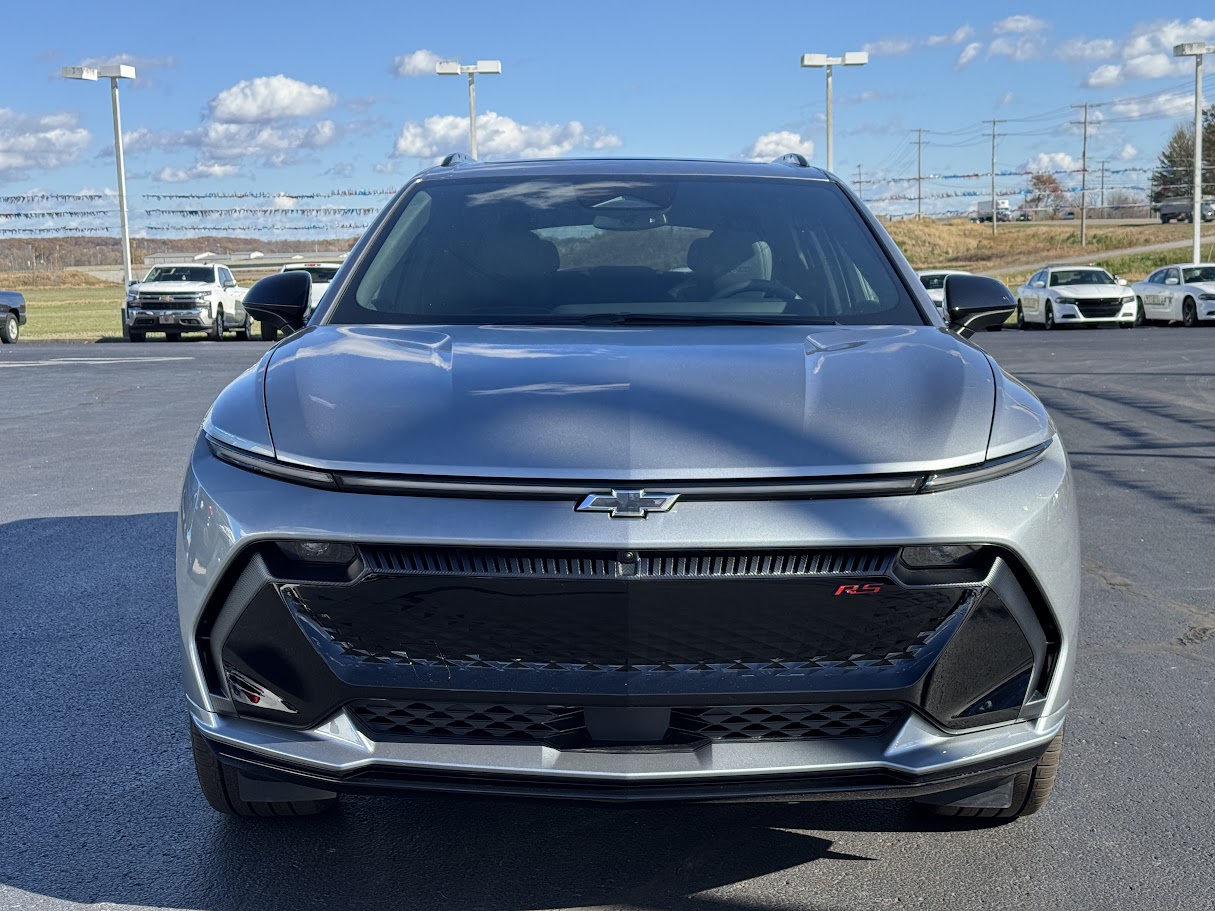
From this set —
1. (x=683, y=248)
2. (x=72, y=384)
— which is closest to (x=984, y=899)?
(x=683, y=248)

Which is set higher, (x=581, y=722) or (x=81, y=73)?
(x=81, y=73)

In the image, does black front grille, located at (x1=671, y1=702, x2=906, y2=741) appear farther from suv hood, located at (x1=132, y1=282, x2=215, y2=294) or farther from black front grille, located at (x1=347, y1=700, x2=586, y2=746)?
suv hood, located at (x1=132, y1=282, x2=215, y2=294)

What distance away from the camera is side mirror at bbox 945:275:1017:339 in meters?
3.97

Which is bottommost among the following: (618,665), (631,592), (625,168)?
(618,665)

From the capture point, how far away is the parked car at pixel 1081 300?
3012 cm

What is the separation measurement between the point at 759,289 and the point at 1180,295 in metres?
28.8

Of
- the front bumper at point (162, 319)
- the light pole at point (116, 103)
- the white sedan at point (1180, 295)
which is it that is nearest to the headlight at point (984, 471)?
the white sedan at point (1180, 295)

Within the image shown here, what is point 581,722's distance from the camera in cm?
253

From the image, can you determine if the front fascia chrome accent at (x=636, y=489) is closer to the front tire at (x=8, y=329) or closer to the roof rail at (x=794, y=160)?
the roof rail at (x=794, y=160)

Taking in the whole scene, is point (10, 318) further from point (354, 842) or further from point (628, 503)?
point (628, 503)

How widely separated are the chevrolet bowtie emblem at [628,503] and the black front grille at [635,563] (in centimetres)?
7

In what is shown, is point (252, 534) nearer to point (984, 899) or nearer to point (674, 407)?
point (674, 407)

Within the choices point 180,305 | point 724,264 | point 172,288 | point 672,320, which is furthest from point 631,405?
point 172,288

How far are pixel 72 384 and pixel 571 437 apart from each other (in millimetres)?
16315
